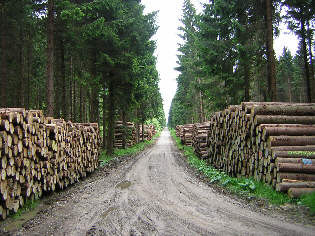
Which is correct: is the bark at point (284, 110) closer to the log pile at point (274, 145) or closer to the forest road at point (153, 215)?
the log pile at point (274, 145)

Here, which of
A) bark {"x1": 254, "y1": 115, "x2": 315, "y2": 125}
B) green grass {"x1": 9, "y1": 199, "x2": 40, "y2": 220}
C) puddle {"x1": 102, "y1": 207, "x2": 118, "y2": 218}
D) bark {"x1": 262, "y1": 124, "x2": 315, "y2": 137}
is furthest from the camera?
bark {"x1": 254, "y1": 115, "x2": 315, "y2": 125}

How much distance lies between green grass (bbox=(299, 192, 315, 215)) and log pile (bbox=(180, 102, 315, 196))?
0.73ft

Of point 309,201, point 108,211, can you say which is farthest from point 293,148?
point 108,211

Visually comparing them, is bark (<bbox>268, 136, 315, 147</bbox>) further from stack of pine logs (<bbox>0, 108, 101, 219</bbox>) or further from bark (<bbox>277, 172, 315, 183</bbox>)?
stack of pine logs (<bbox>0, 108, 101, 219</bbox>)

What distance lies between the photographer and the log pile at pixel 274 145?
634cm

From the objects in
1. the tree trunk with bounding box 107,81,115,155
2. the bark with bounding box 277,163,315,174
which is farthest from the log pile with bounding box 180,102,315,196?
the tree trunk with bounding box 107,81,115,155

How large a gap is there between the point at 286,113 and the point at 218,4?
9528mm

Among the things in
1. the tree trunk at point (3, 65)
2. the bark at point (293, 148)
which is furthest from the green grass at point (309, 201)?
the tree trunk at point (3, 65)

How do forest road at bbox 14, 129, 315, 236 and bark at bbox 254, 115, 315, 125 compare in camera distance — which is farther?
bark at bbox 254, 115, 315, 125

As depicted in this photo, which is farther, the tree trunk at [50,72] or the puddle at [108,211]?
the tree trunk at [50,72]

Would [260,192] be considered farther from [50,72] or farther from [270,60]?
[50,72]

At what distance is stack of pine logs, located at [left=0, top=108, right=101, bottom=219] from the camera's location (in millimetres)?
5414

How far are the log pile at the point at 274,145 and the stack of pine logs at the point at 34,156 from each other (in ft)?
20.3

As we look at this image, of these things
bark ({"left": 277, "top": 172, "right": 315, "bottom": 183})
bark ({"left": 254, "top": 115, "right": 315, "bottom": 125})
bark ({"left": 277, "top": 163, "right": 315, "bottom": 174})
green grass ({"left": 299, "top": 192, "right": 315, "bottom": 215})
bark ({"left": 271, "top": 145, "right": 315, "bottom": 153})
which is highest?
bark ({"left": 254, "top": 115, "right": 315, "bottom": 125})
